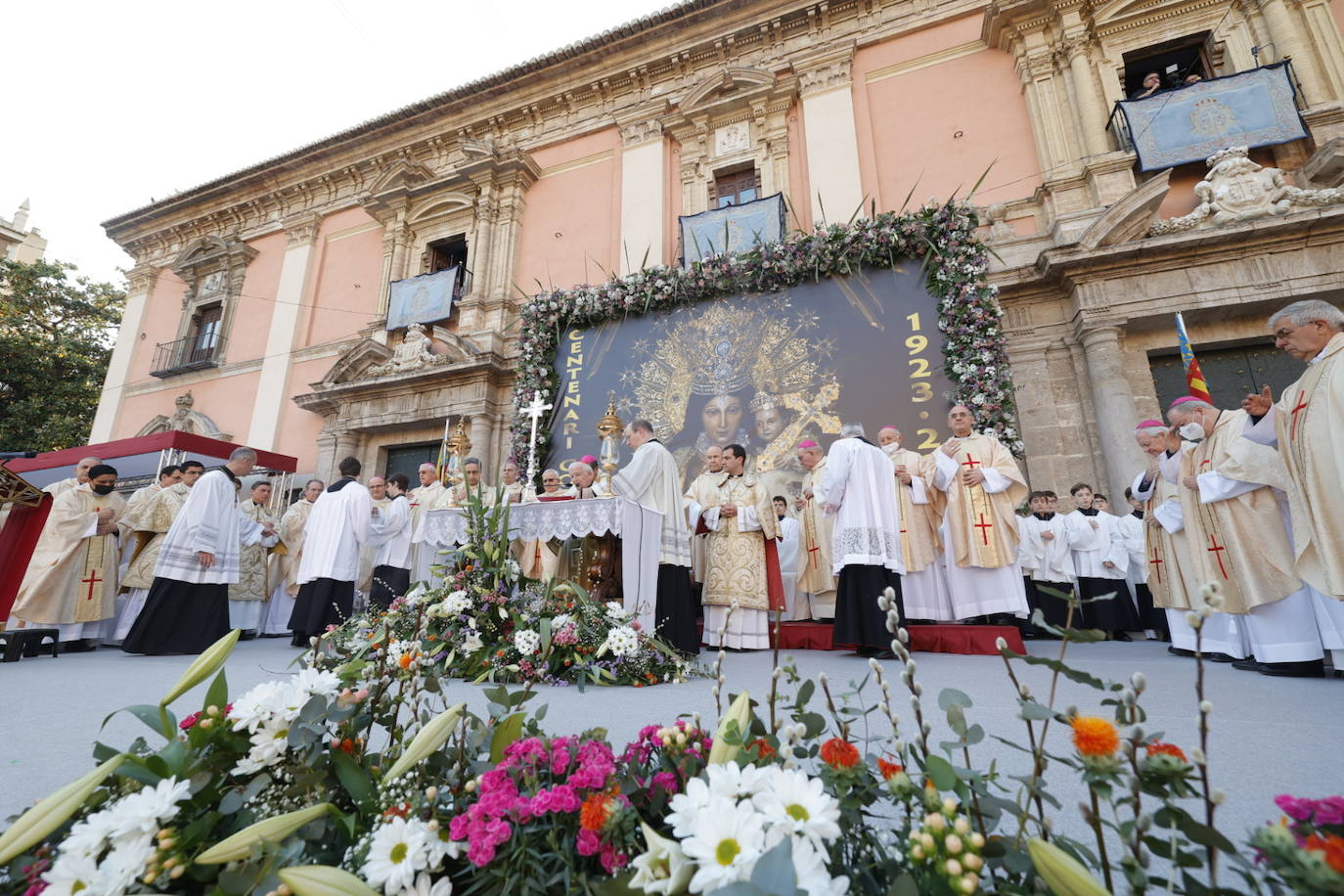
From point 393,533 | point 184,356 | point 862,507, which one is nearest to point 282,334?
point 184,356

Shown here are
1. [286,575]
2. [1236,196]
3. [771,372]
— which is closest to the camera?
[1236,196]

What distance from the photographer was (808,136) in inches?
406

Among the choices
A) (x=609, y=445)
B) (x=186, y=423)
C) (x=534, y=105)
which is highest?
(x=534, y=105)

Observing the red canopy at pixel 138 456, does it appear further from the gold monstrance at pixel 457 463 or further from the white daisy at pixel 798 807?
the white daisy at pixel 798 807

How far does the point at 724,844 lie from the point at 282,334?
51.5ft

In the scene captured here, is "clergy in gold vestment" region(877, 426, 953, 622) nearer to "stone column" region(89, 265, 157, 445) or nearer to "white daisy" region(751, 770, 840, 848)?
"white daisy" region(751, 770, 840, 848)

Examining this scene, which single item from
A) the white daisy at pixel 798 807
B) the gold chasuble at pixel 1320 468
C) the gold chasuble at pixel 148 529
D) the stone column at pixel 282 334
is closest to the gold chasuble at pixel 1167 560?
the gold chasuble at pixel 1320 468

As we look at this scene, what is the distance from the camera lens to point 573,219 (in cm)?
1198

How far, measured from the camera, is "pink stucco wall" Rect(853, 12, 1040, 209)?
9.17m

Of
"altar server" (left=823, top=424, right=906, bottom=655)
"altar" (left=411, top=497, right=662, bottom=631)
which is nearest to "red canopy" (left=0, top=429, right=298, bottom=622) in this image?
"altar" (left=411, top=497, right=662, bottom=631)

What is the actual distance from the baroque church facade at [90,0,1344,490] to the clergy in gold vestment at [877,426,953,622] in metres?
2.10

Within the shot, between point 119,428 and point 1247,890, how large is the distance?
64.4ft

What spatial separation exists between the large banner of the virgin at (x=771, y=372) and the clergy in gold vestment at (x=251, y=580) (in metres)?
3.78

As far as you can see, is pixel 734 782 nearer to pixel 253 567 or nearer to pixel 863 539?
pixel 863 539
